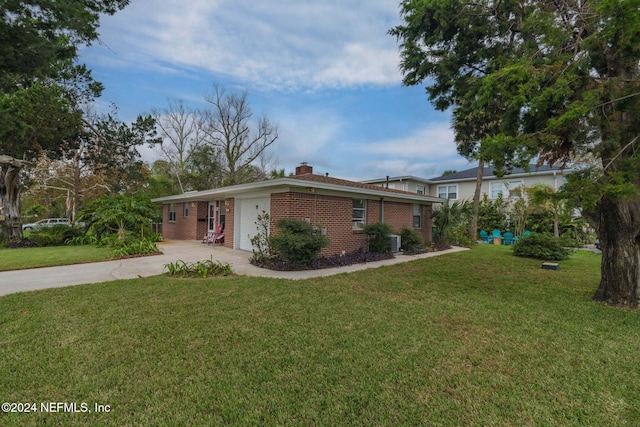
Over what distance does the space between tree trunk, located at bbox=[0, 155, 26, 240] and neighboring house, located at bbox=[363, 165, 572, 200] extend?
2117cm

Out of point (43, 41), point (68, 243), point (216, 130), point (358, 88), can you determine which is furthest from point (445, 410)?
point (216, 130)

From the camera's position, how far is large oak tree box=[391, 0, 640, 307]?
13.0 ft

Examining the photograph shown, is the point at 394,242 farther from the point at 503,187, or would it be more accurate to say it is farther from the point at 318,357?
the point at 503,187

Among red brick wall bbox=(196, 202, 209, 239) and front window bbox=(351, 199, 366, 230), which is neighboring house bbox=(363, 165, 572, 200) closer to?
front window bbox=(351, 199, 366, 230)

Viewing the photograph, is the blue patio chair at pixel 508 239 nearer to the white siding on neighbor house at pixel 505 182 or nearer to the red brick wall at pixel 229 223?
the white siding on neighbor house at pixel 505 182

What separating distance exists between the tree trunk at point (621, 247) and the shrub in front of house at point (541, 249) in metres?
6.00

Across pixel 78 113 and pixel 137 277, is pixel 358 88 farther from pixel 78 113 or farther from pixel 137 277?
pixel 78 113

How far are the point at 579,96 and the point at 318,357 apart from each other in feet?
18.8

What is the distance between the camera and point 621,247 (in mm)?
4938

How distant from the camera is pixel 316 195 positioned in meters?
9.33

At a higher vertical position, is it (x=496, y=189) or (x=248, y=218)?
(x=496, y=189)

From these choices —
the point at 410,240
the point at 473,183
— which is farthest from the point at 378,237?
the point at 473,183

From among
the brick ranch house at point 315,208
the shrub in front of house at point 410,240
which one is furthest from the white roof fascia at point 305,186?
the shrub in front of house at point 410,240

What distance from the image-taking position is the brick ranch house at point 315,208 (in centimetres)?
901
